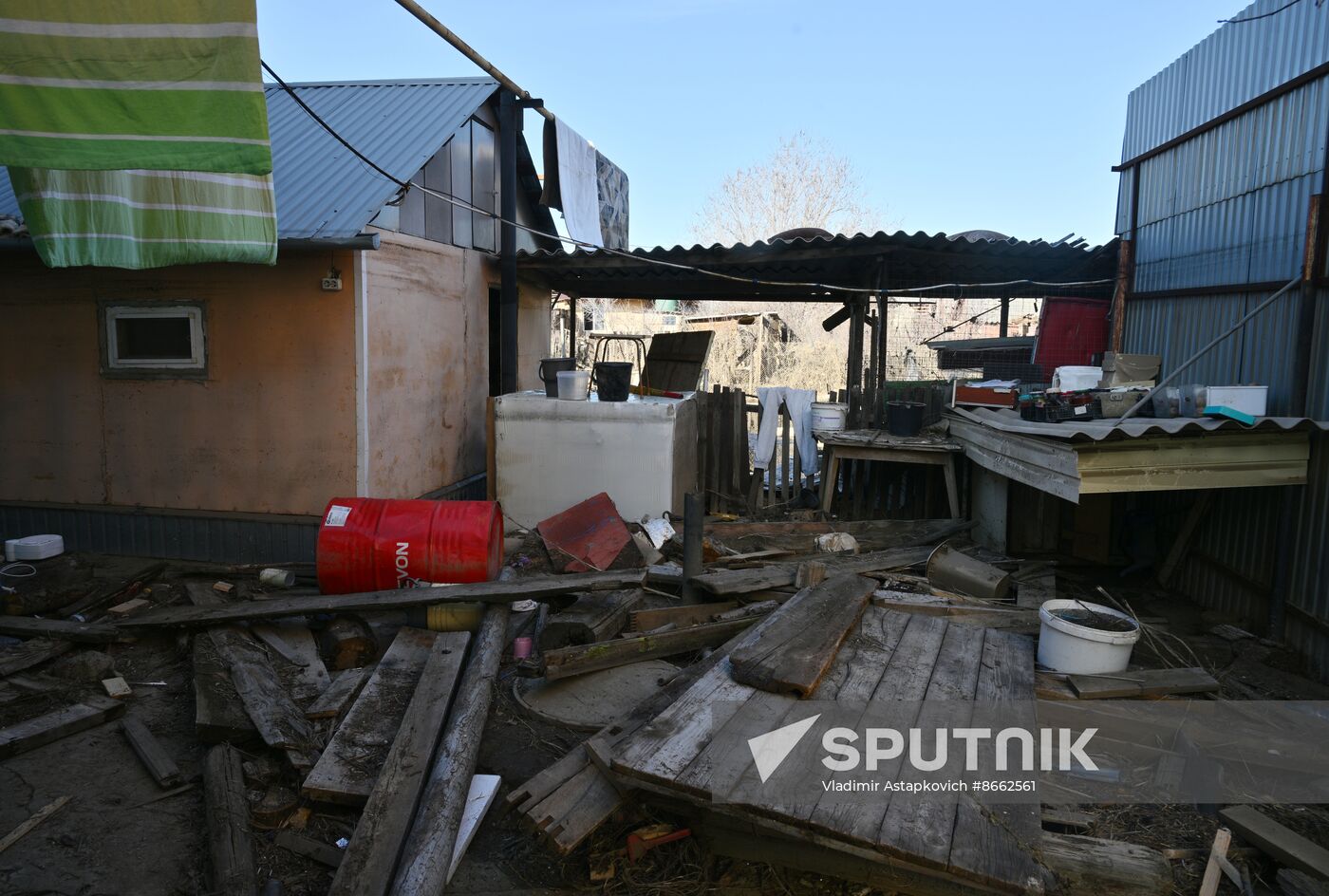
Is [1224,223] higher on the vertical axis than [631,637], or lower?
higher

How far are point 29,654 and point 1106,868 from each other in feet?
21.0

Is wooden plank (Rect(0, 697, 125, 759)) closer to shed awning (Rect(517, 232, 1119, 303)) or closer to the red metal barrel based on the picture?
the red metal barrel

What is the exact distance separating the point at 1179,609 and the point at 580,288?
8.43 meters

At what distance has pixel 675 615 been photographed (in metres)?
5.72

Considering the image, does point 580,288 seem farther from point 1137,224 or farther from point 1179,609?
point 1179,609

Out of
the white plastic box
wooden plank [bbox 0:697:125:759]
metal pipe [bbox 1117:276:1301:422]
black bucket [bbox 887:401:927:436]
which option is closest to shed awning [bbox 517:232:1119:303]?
black bucket [bbox 887:401:927:436]

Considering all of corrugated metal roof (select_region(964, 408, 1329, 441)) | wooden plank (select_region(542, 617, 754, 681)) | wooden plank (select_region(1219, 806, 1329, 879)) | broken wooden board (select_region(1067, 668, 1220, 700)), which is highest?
corrugated metal roof (select_region(964, 408, 1329, 441))

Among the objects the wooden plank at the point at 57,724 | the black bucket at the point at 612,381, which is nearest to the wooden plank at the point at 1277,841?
the wooden plank at the point at 57,724

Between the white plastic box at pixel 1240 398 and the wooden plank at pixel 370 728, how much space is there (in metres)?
5.71

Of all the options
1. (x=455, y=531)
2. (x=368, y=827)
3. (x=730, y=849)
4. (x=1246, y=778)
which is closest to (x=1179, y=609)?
(x=1246, y=778)

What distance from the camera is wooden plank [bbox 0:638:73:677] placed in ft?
17.5

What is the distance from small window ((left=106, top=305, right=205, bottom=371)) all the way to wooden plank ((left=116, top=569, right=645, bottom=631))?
9.67 ft

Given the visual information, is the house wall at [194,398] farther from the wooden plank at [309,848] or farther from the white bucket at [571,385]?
the wooden plank at [309,848]

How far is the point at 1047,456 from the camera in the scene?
17.8ft
